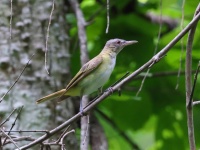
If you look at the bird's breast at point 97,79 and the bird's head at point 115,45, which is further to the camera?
the bird's head at point 115,45

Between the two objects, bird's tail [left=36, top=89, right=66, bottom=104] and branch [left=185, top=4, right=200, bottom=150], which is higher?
branch [left=185, top=4, right=200, bottom=150]

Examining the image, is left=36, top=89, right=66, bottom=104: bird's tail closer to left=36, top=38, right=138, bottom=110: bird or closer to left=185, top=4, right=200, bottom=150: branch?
left=36, top=38, right=138, bottom=110: bird

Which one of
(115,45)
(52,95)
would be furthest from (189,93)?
(115,45)

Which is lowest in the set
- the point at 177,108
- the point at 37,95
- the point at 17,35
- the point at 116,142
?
the point at 116,142

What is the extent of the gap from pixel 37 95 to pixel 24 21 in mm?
581

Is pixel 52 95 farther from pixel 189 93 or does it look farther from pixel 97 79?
pixel 189 93

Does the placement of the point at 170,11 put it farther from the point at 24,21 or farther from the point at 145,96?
the point at 24,21

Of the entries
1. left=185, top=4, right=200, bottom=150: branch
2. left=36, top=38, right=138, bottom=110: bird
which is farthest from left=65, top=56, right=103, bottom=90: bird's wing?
left=185, top=4, right=200, bottom=150: branch

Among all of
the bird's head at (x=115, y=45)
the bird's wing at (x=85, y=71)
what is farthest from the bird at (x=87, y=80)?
the bird's head at (x=115, y=45)

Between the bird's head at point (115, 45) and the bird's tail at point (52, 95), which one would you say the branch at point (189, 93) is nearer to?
the bird's tail at point (52, 95)

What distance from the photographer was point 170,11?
550cm

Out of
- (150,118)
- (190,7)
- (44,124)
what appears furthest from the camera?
(150,118)

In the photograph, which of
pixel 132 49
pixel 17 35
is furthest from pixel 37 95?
pixel 132 49

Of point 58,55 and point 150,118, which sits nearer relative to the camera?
point 58,55
